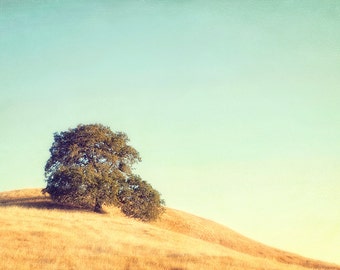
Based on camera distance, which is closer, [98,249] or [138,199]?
[98,249]

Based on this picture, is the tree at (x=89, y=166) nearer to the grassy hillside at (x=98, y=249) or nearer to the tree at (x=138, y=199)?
the tree at (x=138, y=199)

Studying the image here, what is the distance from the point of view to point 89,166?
151 ft

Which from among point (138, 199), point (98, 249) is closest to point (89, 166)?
point (138, 199)

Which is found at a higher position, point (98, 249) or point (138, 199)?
point (138, 199)

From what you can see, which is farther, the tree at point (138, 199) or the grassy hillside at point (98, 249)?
the tree at point (138, 199)

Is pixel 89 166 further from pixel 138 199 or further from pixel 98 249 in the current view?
pixel 98 249

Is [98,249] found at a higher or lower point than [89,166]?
lower

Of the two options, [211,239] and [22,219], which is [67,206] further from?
[211,239]

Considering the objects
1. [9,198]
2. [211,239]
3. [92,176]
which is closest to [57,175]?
[92,176]

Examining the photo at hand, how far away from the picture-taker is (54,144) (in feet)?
157

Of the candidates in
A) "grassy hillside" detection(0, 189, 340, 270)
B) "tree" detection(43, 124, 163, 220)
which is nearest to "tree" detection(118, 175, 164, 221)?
"tree" detection(43, 124, 163, 220)

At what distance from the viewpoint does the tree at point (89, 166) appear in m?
43.9

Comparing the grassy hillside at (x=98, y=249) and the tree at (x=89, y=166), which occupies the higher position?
the tree at (x=89, y=166)

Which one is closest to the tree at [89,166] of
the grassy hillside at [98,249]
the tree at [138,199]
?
the tree at [138,199]
